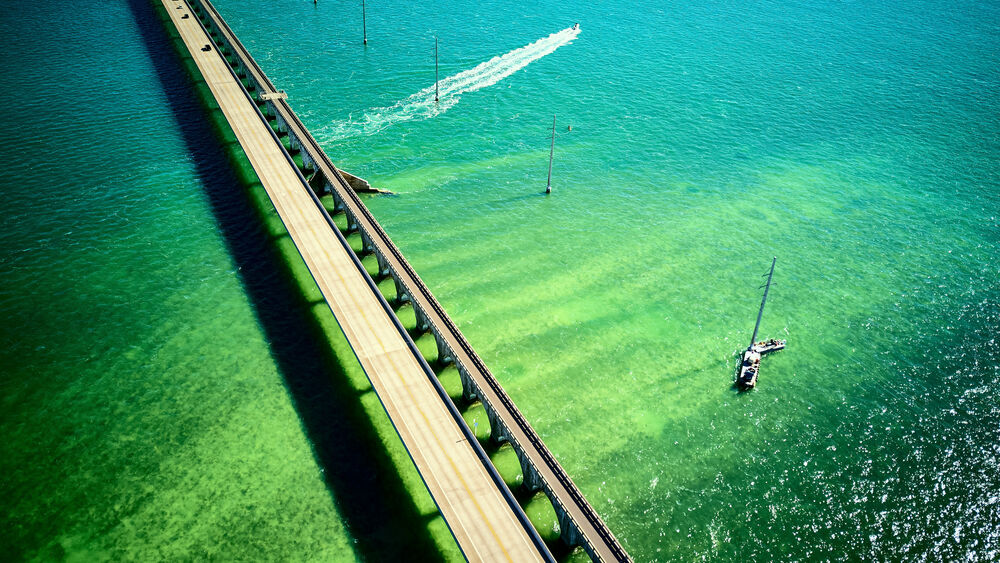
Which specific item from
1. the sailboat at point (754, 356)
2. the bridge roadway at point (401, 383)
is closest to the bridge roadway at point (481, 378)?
the bridge roadway at point (401, 383)

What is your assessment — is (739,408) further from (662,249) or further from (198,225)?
(198,225)

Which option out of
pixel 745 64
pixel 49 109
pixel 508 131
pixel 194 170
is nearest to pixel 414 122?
pixel 508 131

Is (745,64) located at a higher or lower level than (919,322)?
higher

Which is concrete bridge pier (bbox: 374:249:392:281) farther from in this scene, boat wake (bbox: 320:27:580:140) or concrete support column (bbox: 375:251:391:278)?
boat wake (bbox: 320:27:580:140)

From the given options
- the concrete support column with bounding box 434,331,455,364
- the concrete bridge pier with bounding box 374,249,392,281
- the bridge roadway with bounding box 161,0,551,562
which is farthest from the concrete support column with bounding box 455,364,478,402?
the concrete bridge pier with bounding box 374,249,392,281

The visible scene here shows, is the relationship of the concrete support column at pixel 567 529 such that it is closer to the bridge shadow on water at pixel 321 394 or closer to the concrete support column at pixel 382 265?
the bridge shadow on water at pixel 321 394

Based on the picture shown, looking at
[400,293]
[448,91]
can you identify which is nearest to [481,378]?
[400,293]
